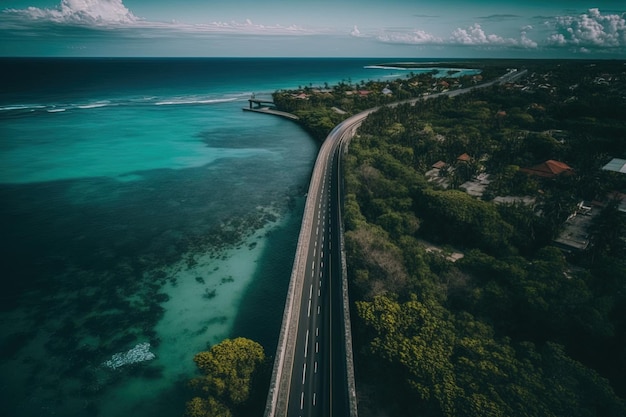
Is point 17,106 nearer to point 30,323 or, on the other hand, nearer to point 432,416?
point 30,323

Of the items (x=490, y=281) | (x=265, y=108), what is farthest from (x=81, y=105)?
(x=490, y=281)

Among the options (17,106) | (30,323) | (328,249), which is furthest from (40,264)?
(17,106)

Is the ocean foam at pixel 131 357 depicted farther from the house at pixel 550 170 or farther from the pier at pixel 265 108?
the pier at pixel 265 108

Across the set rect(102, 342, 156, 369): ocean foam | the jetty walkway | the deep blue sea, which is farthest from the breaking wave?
rect(102, 342, 156, 369): ocean foam

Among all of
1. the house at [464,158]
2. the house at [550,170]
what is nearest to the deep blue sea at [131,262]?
the house at [464,158]

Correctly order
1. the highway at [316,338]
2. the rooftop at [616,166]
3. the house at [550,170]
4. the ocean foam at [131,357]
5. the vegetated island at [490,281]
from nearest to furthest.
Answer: the vegetated island at [490,281]
the highway at [316,338]
the ocean foam at [131,357]
the house at [550,170]
the rooftop at [616,166]

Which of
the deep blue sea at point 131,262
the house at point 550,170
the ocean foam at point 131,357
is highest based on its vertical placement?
the house at point 550,170
